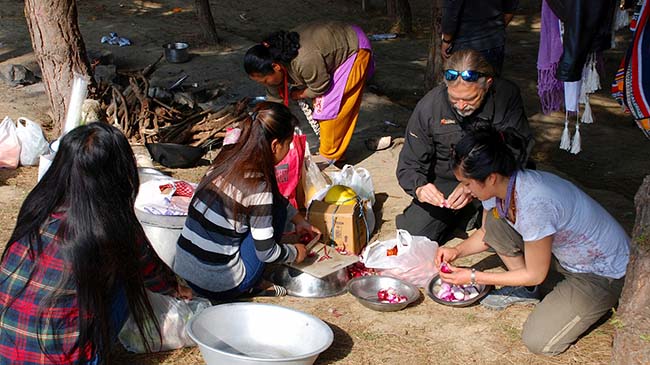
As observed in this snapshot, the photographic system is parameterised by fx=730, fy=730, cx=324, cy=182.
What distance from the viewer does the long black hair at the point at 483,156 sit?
308 centimetres

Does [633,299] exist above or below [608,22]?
below

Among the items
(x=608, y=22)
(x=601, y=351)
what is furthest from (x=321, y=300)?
(x=608, y=22)

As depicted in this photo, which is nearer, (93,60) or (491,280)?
(491,280)

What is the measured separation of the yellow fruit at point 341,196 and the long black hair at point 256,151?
43.7 inches

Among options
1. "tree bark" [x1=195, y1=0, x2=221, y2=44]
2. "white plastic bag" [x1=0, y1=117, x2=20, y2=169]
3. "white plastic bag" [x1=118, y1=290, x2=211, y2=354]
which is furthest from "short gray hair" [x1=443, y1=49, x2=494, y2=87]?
"tree bark" [x1=195, y1=0, x2=221, y2=44]

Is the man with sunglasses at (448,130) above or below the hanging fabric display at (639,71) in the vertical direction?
below

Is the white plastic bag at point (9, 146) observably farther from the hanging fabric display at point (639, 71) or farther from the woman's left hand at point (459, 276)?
the hanging fabric display at point (639, 71)

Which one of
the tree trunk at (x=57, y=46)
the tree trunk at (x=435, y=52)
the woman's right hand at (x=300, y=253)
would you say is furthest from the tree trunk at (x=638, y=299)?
the tree trunk at (x=57, y=46)

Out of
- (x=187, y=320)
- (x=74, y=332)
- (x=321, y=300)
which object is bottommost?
(x=321, y=300)

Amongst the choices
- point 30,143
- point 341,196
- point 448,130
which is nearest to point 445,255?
point 448,130

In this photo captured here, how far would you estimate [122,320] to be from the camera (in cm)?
317

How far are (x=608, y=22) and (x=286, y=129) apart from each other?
1.70 meters

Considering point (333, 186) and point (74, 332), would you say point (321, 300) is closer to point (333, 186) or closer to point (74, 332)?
point (333, 186)

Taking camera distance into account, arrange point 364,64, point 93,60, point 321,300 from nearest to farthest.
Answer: point 321,300 → point 364,64 → point 93,60
